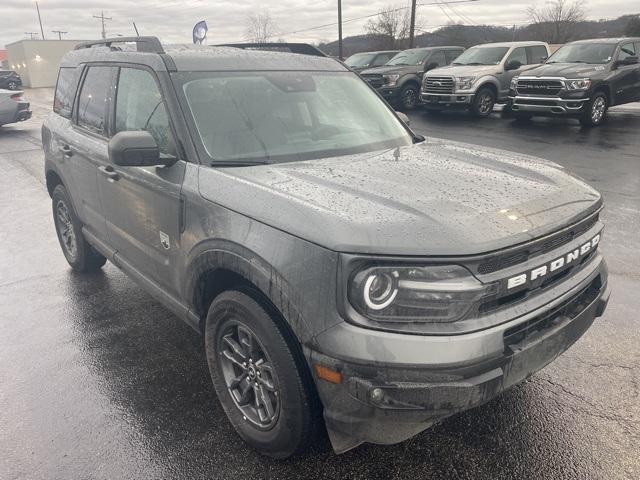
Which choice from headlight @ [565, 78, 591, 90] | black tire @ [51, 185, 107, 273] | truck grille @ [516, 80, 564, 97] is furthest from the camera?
truck grille @ [516, 80, 564, 97]

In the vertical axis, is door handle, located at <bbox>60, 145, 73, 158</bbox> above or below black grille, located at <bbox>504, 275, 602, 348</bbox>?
above

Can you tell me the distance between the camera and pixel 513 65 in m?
14.9

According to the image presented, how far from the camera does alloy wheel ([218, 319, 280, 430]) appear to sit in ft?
7.77

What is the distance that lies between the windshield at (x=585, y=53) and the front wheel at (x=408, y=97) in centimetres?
457

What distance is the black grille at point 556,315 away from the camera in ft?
6.63

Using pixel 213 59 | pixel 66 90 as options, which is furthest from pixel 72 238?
pixel 213 59

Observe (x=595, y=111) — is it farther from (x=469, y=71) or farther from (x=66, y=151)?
(x=66, y=151)

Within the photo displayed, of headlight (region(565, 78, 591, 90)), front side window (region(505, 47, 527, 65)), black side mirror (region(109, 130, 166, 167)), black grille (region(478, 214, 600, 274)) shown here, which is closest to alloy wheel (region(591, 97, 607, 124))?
headlight (region(565, 78, 591, 90))

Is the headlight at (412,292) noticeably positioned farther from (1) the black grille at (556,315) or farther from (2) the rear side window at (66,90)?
(2) the rear side window at (66,90)

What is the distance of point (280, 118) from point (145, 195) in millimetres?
919

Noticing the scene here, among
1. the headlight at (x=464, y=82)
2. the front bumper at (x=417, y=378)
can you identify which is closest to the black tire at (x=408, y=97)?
the headlight at (x=464, y=82)

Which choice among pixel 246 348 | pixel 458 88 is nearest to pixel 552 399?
pixel 246 348

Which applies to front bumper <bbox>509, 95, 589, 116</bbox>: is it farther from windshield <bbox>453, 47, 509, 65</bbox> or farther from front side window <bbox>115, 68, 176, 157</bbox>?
front side window <bbox>115, 68, 176, 157</bbox>

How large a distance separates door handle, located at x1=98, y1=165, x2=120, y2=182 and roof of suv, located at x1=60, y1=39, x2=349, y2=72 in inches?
28.1
